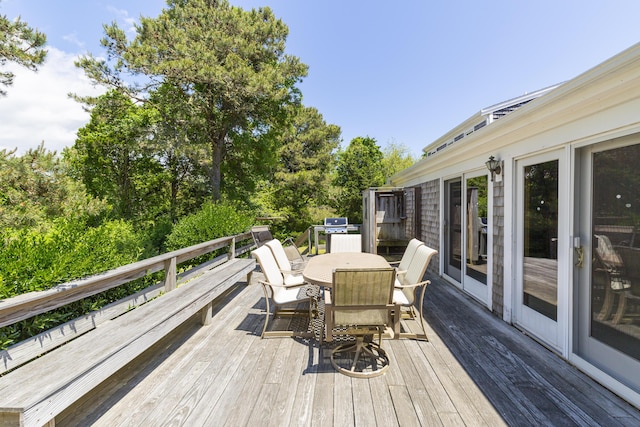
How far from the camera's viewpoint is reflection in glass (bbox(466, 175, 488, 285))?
13.6ft

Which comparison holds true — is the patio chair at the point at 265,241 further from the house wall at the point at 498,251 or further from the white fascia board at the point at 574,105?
the white fascia board at the point at 574,105

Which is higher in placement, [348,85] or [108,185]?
[348,85]

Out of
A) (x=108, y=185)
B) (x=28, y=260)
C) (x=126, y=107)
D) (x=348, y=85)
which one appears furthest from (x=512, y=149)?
(x=108, y=185)

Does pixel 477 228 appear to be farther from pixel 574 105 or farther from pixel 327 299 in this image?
pixel 327 299

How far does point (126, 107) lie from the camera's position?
1063cm

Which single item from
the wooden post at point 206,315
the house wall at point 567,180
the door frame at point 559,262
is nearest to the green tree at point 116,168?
the wooden post at point 206,315

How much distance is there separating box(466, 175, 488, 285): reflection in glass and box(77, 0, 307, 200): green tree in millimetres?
6673

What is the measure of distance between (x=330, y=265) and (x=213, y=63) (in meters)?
7.62

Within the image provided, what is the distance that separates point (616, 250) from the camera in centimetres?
213

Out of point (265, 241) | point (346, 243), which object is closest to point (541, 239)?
point (346, 243)

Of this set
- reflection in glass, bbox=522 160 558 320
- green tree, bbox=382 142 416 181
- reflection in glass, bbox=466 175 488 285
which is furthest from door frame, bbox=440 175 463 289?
green tree, bbox=382 142 416 181

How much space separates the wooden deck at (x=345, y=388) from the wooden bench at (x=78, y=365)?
0.42 meters

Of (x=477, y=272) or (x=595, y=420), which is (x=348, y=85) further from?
(x=595, y=420)

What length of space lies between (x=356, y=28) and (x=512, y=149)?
27.5 ft
